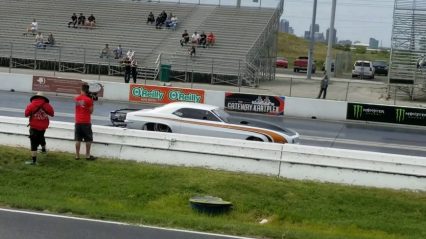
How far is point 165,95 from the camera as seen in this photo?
99.9 ft

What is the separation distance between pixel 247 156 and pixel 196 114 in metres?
4.74

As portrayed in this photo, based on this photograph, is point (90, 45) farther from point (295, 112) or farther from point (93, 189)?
point (93, 189)

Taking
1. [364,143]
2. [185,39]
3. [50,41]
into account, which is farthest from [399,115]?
[50,41]

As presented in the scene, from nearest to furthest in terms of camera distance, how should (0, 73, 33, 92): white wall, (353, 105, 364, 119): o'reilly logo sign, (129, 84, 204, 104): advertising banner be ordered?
(353, 105, 364, 119): o'reilly logo sign
(129, 84, 204, 104): advertising banner
(0, 73, 33, 92): white wall

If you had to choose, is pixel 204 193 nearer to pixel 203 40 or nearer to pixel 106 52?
pixel 106 52

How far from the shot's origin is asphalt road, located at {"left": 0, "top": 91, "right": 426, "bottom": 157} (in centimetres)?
2084

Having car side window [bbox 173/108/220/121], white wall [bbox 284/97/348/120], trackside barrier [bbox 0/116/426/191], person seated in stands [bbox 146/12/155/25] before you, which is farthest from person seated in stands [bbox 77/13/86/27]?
trackside barrier [bbox 0/116/426/191]

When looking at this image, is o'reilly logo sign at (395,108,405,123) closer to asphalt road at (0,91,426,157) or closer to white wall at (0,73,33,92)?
asphalt road at (0,91,426,157)

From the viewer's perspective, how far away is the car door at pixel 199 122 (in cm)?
1744

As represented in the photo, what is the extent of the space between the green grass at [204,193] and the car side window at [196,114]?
4.50 m

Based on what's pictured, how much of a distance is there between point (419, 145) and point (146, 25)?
28233 mm

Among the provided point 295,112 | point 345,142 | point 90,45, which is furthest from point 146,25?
point 345,142

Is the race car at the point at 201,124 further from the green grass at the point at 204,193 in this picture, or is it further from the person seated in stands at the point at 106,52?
the person seated in stands at the point at 106,52

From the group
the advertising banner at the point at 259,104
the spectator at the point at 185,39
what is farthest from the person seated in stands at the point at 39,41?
the advertising banner at the point at 259,104
